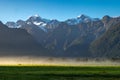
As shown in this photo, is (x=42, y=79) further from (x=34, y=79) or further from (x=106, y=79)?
(x=106, y=79)

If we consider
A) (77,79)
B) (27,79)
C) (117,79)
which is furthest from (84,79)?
(27,79)

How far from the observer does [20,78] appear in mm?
68562

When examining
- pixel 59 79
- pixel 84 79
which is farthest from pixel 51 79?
pixel 84 79

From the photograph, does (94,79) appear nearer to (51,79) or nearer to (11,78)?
(51,79)

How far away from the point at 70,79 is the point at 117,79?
8001 mm

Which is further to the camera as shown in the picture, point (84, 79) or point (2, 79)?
point (84, 79)

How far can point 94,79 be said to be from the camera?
68250mm

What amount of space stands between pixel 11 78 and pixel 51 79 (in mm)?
6842

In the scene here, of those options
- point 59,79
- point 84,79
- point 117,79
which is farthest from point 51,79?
point 117,79

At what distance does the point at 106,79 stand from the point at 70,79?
20.3 ft

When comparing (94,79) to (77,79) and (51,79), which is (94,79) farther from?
(51,79)

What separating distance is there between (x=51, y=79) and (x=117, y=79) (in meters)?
11.3

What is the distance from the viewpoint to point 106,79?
68.3 meters

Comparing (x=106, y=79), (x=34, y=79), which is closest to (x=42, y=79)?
(x=34, y=79)
